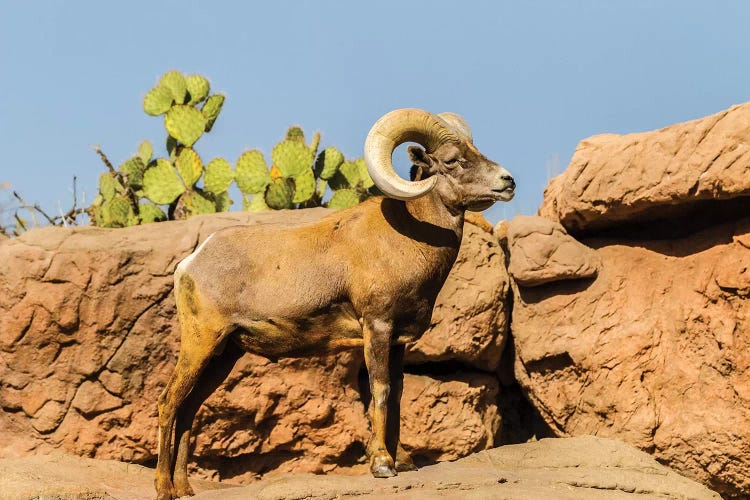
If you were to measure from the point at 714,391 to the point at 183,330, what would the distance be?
440 centimetres

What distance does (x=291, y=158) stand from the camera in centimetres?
1041

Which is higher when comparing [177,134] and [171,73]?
[171,73]

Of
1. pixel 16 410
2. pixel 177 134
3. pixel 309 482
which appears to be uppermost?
pixel 177 134

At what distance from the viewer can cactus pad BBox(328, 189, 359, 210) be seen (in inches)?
412

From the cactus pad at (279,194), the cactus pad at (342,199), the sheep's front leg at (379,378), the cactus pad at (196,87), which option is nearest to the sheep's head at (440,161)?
the sheep's front leg at (379,378)

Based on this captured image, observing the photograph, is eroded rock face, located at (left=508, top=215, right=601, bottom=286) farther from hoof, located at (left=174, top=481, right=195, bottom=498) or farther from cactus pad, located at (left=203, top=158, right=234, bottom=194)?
hoof, located at (left=174, top=481, right=195, bottom=498)

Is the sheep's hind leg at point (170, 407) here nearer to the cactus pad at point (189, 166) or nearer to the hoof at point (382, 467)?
the hoof at point (382, 467)

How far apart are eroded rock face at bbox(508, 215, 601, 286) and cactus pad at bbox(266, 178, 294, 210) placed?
2.41 meters

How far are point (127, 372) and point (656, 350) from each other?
14.7 ft

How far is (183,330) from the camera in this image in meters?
7.05

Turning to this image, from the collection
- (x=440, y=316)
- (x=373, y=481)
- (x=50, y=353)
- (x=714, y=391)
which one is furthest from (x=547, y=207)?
(x=50, y=353)

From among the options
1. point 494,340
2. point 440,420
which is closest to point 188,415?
point 440,420

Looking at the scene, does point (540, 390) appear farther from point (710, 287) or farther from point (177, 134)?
point (177, 134)

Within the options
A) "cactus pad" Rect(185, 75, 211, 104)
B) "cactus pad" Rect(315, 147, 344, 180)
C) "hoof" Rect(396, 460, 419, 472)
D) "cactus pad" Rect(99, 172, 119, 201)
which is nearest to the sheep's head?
"hoof" Rect(396, 460, 419, 472)
